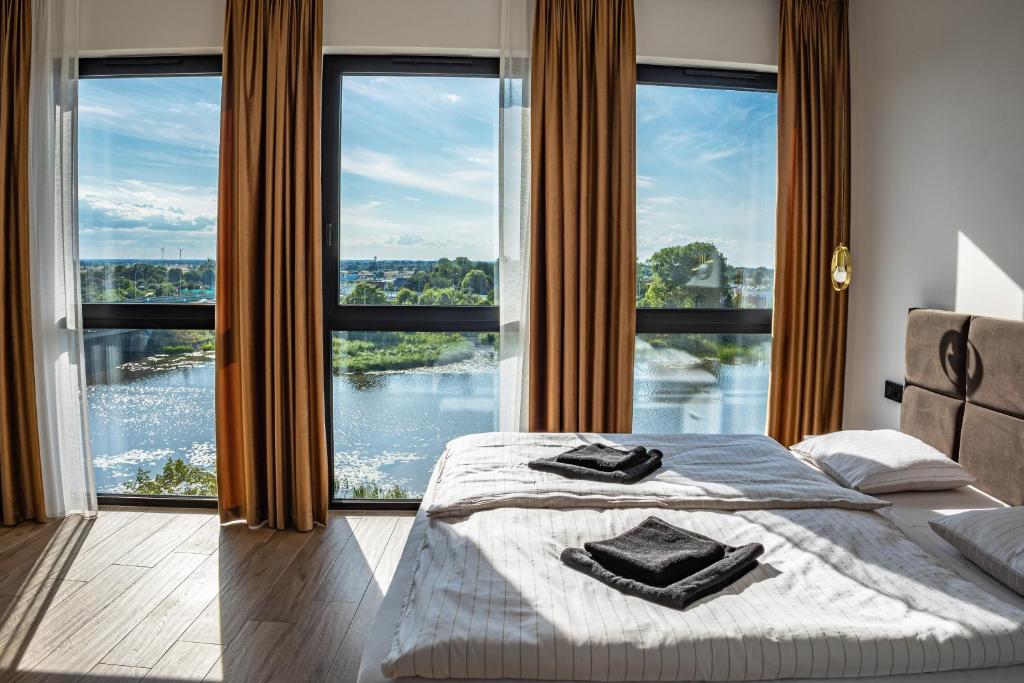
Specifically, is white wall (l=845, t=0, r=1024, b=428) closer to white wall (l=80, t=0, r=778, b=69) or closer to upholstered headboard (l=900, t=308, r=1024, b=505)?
upholstered headboard (l=900, t=308, r=1024, b=505)

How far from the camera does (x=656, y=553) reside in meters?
1.62

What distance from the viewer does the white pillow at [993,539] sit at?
1.56m

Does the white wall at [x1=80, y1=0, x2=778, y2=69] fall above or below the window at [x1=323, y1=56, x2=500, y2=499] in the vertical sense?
above

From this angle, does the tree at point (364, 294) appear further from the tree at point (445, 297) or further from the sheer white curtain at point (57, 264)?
the sheer white curtain at point (57, 264)

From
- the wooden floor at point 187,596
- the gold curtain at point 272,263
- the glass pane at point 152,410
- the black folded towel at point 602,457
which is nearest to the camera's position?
the wooden floor at point 187,596

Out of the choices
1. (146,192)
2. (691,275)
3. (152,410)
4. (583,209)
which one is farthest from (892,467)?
(146,192)

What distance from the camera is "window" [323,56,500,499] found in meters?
3.44

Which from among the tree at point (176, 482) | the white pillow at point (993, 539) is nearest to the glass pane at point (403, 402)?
the tree at point (176, 482)

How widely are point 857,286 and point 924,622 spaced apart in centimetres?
231

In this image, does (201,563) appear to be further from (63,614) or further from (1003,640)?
(1003,640)

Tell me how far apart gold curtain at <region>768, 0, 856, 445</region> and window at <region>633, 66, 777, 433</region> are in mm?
181

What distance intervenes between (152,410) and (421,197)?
1.82m

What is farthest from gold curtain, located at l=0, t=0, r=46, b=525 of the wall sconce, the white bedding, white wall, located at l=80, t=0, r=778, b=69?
the wall sconce

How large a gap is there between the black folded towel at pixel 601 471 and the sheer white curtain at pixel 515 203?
0.91 m
